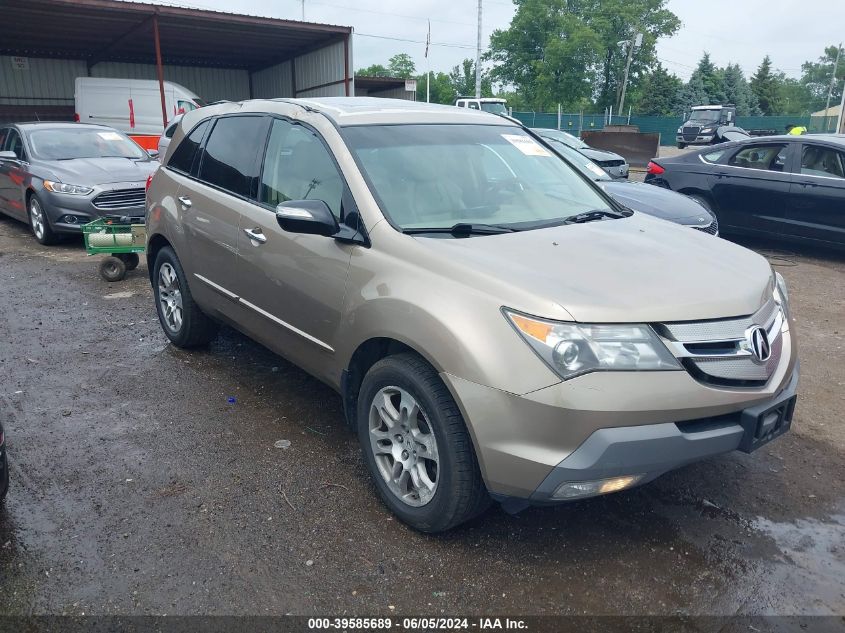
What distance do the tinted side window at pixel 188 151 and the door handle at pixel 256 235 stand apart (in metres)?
1.25

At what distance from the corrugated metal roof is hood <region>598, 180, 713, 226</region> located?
44.0ft

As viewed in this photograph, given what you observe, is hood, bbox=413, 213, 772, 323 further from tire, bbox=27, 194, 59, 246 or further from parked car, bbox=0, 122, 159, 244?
tire, bbox=27, 194, 59, 246

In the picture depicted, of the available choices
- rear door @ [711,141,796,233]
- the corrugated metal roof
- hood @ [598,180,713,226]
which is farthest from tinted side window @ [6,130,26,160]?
rear door @ [711,141,796,233]

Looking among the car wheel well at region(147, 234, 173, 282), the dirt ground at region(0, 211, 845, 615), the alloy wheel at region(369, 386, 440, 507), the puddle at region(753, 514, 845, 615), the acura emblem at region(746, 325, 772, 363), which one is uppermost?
the acura emblem at region(746, 325, 772, 363)

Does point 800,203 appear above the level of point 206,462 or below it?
above

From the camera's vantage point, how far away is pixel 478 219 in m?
3.50

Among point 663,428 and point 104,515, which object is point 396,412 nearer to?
point 663,428

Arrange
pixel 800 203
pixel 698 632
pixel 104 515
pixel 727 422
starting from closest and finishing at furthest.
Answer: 1. pixel 698 632
2. pixel 727 422
3. pixel 104 515
4. pixel 800 203

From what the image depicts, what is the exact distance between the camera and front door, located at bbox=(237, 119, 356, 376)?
11.5 ft

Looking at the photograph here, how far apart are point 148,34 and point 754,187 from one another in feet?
62.3

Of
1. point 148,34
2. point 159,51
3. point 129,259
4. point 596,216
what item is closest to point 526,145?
point 596,216

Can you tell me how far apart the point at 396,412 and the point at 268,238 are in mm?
1380

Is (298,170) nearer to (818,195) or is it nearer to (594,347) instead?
(594,347)

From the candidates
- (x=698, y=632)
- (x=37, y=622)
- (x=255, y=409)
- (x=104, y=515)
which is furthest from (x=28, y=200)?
(x=698, y=632)
